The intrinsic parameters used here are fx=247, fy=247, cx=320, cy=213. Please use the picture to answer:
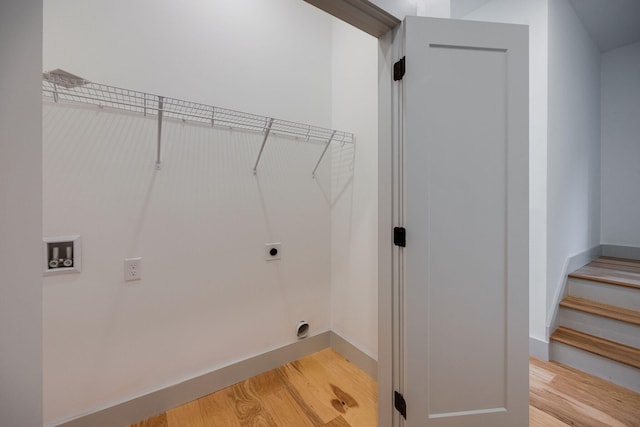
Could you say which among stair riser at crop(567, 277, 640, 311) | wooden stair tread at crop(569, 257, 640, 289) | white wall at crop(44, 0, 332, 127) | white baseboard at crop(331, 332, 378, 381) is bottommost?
white baseboard at crop(331, 332, 378, 381)

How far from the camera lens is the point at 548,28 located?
1.78 m

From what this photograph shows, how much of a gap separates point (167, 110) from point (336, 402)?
76.0 inches

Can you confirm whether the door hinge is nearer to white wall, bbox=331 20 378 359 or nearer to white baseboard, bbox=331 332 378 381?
Result: white wall, bbox=331 20 378 359

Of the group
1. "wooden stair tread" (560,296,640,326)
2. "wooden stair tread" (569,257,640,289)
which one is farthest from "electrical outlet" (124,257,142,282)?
"wooden stair tread" (569,257,640,289)

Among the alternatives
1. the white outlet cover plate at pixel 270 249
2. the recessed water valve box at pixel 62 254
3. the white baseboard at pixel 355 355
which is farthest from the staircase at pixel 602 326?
the recessed water valve box at pixel 62 254

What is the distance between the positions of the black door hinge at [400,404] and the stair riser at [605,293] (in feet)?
6.50

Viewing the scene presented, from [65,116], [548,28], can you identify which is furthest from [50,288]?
[548,28]

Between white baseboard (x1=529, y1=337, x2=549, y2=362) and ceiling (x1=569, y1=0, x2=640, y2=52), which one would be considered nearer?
white baseboard (x1=529, y1=337, x2=549, y2=362)

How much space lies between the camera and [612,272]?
2.12 metres

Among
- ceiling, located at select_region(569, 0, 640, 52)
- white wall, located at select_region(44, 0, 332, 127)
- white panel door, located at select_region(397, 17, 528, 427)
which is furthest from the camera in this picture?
ceiling, located at select_region(569, 0, 640, 52)

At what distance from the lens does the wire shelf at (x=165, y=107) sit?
1100 mm

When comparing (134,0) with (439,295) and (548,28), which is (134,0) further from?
(548,28)

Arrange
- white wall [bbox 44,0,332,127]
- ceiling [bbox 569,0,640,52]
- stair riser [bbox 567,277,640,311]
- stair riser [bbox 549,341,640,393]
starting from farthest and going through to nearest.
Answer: ceiling [bbox 569,0,640,52]
stair riser [bbox 567,277,640,311]
stair riser [bbox 549,341,640,393]
white wall [bbox 44,0,332,127]

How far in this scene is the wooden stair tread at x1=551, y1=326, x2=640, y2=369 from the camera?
156cm
